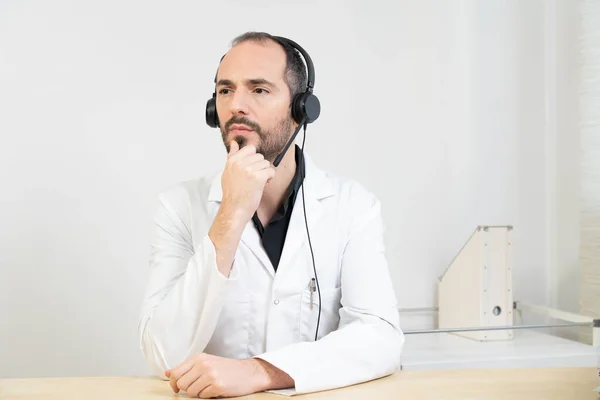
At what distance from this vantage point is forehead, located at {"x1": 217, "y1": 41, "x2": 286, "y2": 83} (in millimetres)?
1910

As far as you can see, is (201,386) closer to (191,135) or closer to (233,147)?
(233,147)

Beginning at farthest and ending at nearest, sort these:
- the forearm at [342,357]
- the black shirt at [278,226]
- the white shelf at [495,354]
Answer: the white shelf at [495,354] → the black shirt at [278,226] → the forearm at [342,357]

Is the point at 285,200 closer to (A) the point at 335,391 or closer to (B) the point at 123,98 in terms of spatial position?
(A) the point at 335,391

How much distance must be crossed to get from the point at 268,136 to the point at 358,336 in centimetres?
61

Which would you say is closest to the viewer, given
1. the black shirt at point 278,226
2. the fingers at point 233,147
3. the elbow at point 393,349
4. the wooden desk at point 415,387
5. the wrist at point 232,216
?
the wooden desk at point 415,387

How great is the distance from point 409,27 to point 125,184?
4.66 feet

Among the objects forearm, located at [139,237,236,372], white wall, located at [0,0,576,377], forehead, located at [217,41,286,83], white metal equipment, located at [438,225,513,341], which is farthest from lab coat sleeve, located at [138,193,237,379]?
white metal equipment, located at [438,225,513,341]

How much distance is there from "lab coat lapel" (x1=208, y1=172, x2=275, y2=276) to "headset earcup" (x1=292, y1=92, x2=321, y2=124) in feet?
0.99

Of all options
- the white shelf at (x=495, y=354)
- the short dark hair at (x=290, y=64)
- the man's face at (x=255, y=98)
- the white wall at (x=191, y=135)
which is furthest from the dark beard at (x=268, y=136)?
the white wall at (x=191, y=135)

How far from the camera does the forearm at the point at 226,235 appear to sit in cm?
166

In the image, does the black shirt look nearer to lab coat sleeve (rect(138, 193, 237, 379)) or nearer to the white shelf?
lab coat sleeve (rect(138, 193, 237, 379))

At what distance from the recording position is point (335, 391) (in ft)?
4.66

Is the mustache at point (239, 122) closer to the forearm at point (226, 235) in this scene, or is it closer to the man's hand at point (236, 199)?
the man's hand at point (236, 199)

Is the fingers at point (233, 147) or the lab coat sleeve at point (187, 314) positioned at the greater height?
the fingers at point (233, 147)
